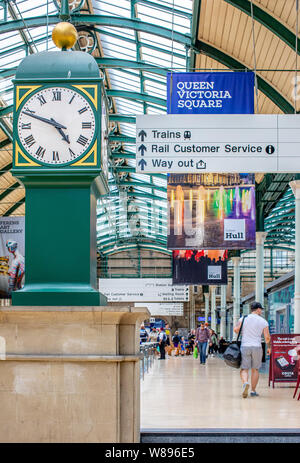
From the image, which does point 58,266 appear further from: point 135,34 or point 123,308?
point 135,34

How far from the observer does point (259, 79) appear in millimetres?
16734

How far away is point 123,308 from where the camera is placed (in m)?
3.53

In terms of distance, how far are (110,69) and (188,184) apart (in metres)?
9.88

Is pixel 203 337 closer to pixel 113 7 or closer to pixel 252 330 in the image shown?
pixel 113 7

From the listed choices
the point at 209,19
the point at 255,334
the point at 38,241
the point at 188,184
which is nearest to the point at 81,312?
the point at 38,241

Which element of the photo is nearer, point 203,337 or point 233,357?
point 233,357

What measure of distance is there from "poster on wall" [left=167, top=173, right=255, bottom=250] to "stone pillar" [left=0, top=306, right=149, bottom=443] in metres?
10.1

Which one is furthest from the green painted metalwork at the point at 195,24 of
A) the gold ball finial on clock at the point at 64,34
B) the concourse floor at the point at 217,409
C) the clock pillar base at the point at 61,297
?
the clock pillar base at the point at 61,297

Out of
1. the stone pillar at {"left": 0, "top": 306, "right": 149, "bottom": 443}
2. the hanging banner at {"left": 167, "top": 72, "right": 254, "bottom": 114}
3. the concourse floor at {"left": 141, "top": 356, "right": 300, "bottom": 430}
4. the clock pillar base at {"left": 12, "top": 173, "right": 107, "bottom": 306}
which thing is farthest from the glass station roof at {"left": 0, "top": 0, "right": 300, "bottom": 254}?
the stone pillar at {"left": 0, "top": 306, "right": 149, "bottom": 443}

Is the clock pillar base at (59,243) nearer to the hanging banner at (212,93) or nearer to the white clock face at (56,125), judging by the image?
the white clock face at (56,125)

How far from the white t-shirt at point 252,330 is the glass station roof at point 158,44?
3.52 metres

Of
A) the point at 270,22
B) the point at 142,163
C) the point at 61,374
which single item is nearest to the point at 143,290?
the point at 270,22

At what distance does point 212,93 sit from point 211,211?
3549mm

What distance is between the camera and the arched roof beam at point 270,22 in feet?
44.5
